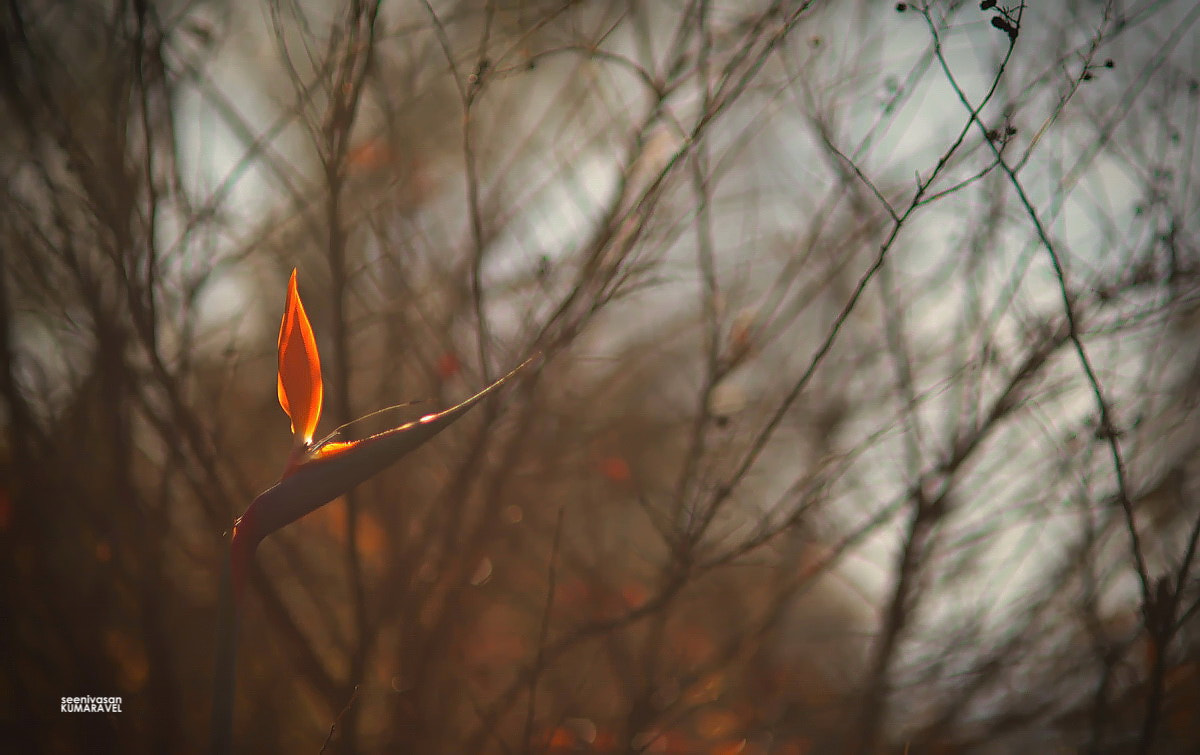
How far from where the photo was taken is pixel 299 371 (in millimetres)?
844

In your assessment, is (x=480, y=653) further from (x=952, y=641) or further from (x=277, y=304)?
(x=952, y=641)

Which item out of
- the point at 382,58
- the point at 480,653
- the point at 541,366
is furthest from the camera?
the point at 480,653

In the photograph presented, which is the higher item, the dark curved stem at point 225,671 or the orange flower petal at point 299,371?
the orange flower petal at point 299,371

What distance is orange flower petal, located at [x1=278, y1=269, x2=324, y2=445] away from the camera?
0.84 metres

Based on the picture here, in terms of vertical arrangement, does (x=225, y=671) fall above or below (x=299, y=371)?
below

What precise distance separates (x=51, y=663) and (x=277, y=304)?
1.04 meters

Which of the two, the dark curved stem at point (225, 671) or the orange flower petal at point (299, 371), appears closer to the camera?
the dark curved stem at point (225, 671)

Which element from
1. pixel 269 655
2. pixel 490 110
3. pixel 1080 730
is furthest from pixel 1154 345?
pixel 269 655

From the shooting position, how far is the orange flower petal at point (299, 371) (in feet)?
2.75

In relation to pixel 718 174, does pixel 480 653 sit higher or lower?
lower

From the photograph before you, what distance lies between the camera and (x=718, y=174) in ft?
5.78

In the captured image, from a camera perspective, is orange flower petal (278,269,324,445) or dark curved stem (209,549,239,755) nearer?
dark curved stem (209,549,239,755)

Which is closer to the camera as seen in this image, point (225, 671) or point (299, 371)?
point (225, 671)

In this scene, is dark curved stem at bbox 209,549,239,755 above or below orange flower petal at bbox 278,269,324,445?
below
